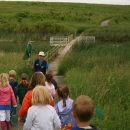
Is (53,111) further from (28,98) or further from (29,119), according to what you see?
(28,98)

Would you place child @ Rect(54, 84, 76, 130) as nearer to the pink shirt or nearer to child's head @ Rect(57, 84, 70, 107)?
child's head @ Rect(57, 84, 70, 107)

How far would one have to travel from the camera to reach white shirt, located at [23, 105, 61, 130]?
4828 mm

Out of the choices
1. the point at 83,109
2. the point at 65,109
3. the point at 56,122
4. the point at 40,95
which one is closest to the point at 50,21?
the point at 65,109

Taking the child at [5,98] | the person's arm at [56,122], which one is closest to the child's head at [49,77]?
the child at [5,98]

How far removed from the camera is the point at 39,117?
15.9 ft

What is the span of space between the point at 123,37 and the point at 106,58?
22555mm

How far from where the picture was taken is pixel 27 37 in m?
40.0

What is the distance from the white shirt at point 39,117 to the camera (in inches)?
190

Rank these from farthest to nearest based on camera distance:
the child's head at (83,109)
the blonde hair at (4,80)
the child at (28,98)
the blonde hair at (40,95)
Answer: the blonde hair at (4,80) < the child at (28,98) < the blonde hair at (40,95) < the child's head at (83,109)

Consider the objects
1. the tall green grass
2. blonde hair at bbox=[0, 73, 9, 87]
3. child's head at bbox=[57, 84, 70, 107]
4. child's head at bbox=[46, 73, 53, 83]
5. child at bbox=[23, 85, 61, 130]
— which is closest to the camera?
child at bbox=[23, 85, 61, 130]

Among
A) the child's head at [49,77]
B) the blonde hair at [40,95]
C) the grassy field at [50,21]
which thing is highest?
the blonde hair at [40,95]

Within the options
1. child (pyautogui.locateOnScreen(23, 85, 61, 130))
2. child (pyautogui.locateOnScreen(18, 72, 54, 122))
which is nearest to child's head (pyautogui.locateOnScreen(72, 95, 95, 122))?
child (pyautogui.locateOnScreen(23, 85, 61, 130))

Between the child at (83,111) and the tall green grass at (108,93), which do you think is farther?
the tall green grass at (108,93)

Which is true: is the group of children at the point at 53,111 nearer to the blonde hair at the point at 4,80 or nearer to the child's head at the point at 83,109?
the child's head at the point at 83,109
